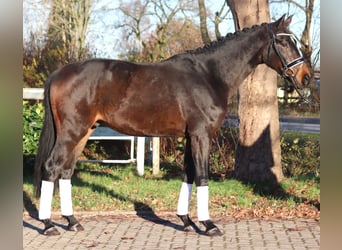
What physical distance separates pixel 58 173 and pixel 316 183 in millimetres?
4435

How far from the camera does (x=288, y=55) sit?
231 inches

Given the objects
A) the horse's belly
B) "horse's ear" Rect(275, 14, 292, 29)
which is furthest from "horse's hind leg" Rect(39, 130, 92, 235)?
"horse's ear" Rect(275, 14, 292, 29)

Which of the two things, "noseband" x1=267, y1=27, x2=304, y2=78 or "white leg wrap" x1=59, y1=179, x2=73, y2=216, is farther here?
"white leg wrap" x1=59, y1=179, x2=73, y2=216

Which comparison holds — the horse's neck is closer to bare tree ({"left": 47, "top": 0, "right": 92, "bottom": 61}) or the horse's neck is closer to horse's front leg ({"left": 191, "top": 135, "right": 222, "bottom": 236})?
horse's front leg ({"left": 191, "top": 135, "right": 222, "bottom": 236})

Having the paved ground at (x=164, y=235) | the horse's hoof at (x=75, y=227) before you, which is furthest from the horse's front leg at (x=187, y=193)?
the horse's hoof at (x=75, y=227)

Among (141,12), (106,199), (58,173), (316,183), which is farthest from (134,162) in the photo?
(141,12)

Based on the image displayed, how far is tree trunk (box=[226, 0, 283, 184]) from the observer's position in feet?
27.3

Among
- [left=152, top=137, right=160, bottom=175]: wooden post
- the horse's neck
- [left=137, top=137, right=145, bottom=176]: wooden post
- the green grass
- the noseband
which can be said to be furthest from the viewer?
[left=152, top=137, right=160, bottom=175]: wooden post

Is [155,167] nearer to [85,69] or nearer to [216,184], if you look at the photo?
[216,184]

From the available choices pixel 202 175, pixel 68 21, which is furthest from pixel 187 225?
pixel 68 21

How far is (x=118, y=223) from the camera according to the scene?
6.46m

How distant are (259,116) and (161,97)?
9.67 ft

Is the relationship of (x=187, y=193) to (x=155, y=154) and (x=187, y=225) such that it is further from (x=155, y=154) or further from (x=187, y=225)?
(x=155, y=154)

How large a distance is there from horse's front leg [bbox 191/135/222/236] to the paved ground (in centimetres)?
13
